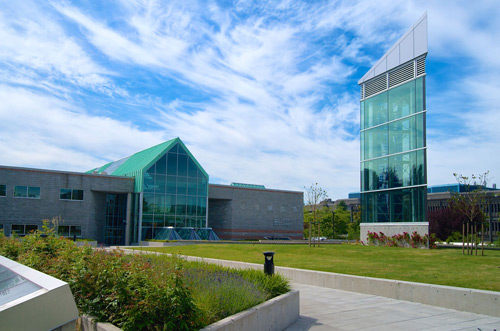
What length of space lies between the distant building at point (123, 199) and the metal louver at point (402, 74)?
2461 centimetres

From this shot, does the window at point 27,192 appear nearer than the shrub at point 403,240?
No

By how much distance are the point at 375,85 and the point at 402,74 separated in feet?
8.81

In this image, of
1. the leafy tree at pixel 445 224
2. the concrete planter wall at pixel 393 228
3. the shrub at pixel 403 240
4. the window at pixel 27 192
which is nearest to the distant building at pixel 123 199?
the window at pixel 27 192

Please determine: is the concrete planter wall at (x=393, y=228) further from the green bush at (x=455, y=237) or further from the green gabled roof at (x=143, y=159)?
the green gabled roof at (x=143, y=159)

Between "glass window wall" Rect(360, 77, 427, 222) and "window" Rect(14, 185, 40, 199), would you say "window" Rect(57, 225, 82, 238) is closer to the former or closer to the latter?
"window" Rect(14, 185, 40, 199)

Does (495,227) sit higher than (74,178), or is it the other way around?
(74,178)

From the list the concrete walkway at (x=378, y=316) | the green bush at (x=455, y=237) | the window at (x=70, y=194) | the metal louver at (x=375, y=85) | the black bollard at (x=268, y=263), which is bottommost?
the green bush at (x=455, y=237)

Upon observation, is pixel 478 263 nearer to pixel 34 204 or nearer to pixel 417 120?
pixel 417 120

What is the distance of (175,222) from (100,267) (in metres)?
40.0

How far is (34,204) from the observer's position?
1623 inches

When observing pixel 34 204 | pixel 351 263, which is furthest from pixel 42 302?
pixel 34 204

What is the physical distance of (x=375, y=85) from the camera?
1244 inches

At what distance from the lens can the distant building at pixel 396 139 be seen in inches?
1087

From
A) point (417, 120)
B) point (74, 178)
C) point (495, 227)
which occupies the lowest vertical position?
point (495, 227)
